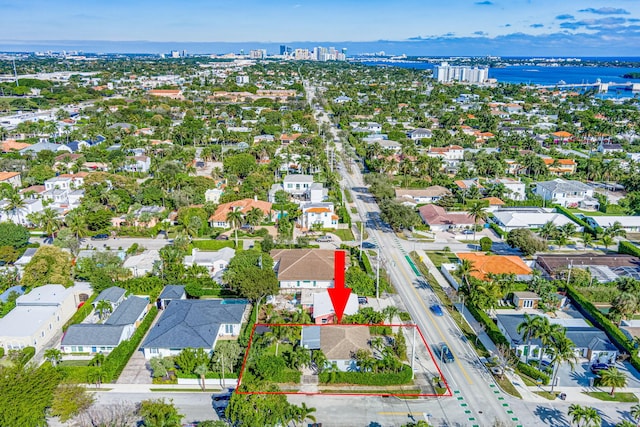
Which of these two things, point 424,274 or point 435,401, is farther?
point 424,274

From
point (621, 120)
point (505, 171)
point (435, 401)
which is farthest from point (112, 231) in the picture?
point (621, 120)

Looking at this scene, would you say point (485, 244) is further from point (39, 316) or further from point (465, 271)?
point (39, 316)

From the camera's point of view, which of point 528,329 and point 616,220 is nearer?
point 528,329

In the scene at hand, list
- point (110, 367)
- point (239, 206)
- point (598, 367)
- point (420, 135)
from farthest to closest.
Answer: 1. point (420, 135)
2. point (239, 206)
3. point (598, 367)
4. point (110, 367)

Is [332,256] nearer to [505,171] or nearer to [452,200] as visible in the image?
[452,200]

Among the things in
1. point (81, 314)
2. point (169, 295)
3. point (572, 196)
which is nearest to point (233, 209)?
point (169, 295)

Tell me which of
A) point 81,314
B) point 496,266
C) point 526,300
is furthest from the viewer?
point 496,266
